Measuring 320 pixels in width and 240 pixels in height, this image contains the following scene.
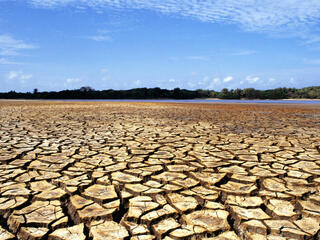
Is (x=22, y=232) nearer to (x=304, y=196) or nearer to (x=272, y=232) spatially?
(x=272, y=232)

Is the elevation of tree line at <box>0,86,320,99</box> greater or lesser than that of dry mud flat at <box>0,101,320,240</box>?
greater

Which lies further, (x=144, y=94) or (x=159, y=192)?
(x=144, y=94)

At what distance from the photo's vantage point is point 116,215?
6.01ft

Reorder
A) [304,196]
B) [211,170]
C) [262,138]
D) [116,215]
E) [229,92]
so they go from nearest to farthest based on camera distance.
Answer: [116,215] < [304,196] < [211,170] < [262,138] < [229,92]

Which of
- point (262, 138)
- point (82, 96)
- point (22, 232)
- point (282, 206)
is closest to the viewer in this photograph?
point (22, 232)

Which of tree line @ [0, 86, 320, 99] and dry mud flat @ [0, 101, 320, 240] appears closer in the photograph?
dry mud flat @ [0, 101, 320, 240]

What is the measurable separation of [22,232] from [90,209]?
460mm

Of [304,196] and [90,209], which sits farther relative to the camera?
[304,196]

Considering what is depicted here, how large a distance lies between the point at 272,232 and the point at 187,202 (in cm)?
64

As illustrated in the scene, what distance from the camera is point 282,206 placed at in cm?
195

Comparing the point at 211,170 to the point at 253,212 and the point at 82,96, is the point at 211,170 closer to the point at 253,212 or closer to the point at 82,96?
the point at 253,212

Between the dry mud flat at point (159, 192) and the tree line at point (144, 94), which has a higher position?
the tree line at point (144, 94)

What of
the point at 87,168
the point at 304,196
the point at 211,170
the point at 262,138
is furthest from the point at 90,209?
the point at 262,138

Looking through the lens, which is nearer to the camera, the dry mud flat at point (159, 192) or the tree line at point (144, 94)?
the dry mud flat at point (159, 192)
